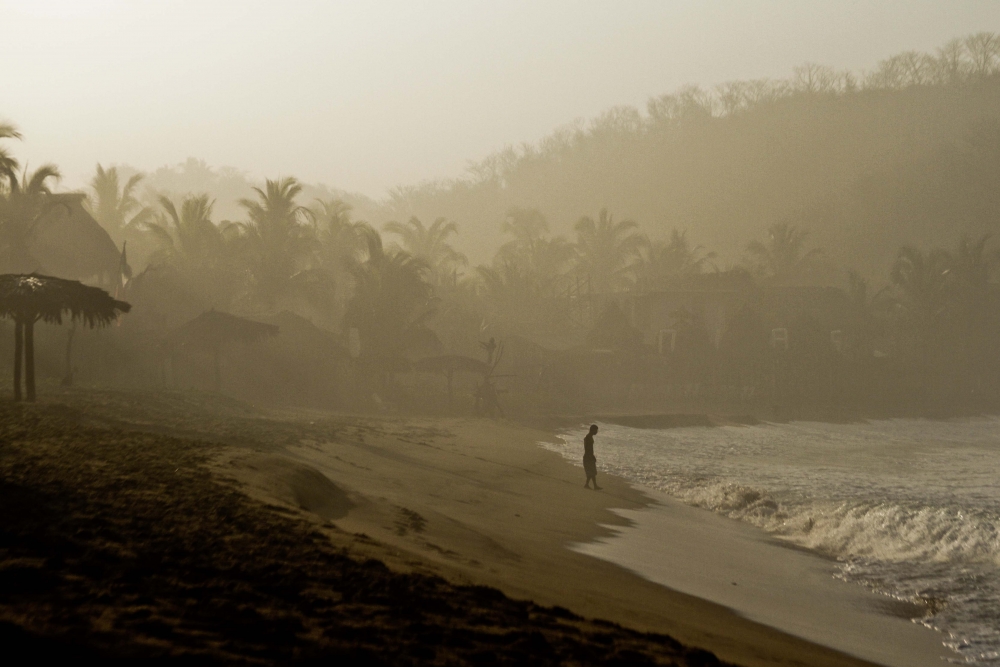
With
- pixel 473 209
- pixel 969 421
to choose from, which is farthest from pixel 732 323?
pixel 473 209

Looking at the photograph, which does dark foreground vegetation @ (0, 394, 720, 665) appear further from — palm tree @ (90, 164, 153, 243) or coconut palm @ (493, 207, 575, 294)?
coconut palm @ (493, 207, 575, 294)

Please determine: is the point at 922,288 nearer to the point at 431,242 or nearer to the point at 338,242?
the point at 431,242

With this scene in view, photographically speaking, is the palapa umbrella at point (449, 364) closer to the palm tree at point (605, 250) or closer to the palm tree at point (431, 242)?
the palm tree at point (431, 242)

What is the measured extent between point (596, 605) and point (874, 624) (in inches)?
119

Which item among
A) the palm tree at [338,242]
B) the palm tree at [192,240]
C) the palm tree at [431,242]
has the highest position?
the palm tree at [431,242]

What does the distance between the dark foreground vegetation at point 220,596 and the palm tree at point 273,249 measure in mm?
26339

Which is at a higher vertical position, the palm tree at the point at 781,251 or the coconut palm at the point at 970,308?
the palm tree at the point at 781,251

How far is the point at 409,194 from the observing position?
10800 centimetres

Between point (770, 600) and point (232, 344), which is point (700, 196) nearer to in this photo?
point (232, 344)

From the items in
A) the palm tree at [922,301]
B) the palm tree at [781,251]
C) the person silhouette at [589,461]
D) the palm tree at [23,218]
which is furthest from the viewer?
the palm tree at [781,251]

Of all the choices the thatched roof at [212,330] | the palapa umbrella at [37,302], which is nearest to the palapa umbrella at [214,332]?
the thatched roof at [212,330]

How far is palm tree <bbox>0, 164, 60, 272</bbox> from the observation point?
23.2 m

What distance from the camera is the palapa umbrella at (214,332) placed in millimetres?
24016

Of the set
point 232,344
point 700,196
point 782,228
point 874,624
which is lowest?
point 874,624
